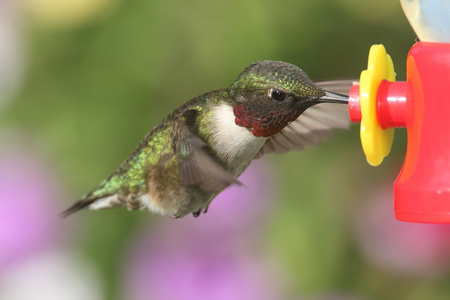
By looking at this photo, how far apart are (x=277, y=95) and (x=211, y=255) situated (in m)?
1.24

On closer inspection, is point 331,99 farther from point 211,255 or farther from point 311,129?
point 211,255

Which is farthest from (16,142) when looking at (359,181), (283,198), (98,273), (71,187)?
(359,181)

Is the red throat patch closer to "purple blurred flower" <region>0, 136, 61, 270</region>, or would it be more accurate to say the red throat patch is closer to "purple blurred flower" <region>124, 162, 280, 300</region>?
"purple blurred flower" <region>124, 162, 280, 300</region>

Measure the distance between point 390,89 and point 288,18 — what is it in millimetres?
1352

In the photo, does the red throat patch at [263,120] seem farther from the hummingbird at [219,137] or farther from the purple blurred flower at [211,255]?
the purple blurred flower at [211,255]

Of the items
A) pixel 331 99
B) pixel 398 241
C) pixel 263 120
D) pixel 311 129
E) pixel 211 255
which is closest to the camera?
pixel 331 99

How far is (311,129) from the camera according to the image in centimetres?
191

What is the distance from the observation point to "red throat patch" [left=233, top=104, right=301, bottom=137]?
1640 millimetres

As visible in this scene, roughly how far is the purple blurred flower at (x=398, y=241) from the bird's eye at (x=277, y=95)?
4.08ft

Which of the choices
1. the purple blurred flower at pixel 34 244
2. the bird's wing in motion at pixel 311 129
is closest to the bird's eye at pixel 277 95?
the bird's wing in motion at pixel 311 129

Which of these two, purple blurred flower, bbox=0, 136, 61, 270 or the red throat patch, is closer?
the red throat patch

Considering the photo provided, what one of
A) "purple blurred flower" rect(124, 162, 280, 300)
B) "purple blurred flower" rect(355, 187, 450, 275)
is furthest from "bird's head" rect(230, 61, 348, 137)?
"purple blurred flower" rect(355, 187, 450, 275)

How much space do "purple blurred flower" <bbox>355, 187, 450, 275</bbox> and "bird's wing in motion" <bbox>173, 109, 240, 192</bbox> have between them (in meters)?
1.22

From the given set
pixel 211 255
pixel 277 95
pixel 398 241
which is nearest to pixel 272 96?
pixel 277 95
